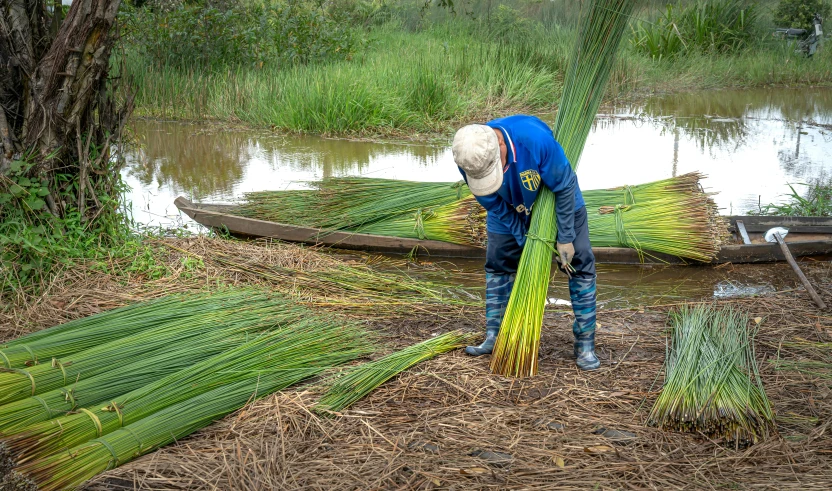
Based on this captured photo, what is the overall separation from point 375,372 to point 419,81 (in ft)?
26.2

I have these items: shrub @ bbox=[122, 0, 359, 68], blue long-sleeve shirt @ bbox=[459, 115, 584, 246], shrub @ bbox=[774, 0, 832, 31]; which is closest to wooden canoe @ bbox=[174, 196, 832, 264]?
blue long-sleeve shirt @ bbox=[459, 115, 584, 246]

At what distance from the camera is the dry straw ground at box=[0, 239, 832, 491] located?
105 inches

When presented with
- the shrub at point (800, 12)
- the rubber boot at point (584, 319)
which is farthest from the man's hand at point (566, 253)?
the shrub at point (800, 12)

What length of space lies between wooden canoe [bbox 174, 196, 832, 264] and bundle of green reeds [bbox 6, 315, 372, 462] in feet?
6.90

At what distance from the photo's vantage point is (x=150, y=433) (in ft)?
9.23

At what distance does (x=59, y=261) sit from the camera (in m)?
4.50

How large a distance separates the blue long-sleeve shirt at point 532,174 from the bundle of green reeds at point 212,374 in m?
1.04

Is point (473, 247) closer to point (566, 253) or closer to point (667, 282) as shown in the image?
point (667, 282)

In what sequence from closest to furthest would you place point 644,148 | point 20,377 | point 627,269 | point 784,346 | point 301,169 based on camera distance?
point 20,377 → point 784,346 → point 627,269 → point 301,169 → point 644,148

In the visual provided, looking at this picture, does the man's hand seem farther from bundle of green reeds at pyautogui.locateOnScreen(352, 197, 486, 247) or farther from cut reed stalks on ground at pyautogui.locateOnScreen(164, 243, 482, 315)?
bundle of green reeds at pyautogui.locateOnScreen(352, 197, 486, 247)

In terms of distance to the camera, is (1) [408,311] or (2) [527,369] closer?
→ (2) [527,369]

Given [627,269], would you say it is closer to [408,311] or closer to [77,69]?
[408,311]

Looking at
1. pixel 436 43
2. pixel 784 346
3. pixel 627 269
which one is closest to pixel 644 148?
pixel 627 269

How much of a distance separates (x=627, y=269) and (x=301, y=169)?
4238 millimetres
